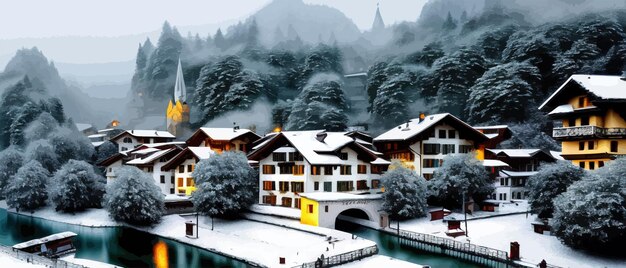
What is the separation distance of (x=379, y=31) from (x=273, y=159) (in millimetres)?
132880

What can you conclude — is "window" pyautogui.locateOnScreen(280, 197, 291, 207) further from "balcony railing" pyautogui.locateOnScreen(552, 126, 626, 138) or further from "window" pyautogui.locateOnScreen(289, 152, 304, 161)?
"balcony railing" pyautogui.locateOnScreen(552, 126, 626, 138)

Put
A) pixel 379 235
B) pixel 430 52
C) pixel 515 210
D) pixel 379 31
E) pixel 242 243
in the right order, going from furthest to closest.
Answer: pixel 379 31, pixel 430 52, pixel 515 210, pixel 379 235, pixel 242 243

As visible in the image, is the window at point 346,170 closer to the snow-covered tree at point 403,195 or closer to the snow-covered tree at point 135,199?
the snow-covered tree at point 403,195

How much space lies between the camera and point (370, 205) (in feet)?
196

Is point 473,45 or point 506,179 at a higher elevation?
point 473,45

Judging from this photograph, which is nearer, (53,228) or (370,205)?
(370,205)

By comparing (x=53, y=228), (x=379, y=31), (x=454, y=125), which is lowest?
(x=53, y=228)

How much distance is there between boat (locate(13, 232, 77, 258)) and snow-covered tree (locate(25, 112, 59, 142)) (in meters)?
67.8

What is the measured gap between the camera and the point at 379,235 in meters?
57.0

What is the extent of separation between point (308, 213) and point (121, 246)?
63.1 ft

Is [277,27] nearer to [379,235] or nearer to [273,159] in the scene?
[273,159]

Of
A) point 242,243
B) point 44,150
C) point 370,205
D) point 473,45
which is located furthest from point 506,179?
point 44,150

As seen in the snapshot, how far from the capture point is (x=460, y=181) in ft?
198

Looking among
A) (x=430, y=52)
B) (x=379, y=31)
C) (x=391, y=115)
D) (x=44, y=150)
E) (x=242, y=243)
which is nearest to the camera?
(x=242, y=243)
